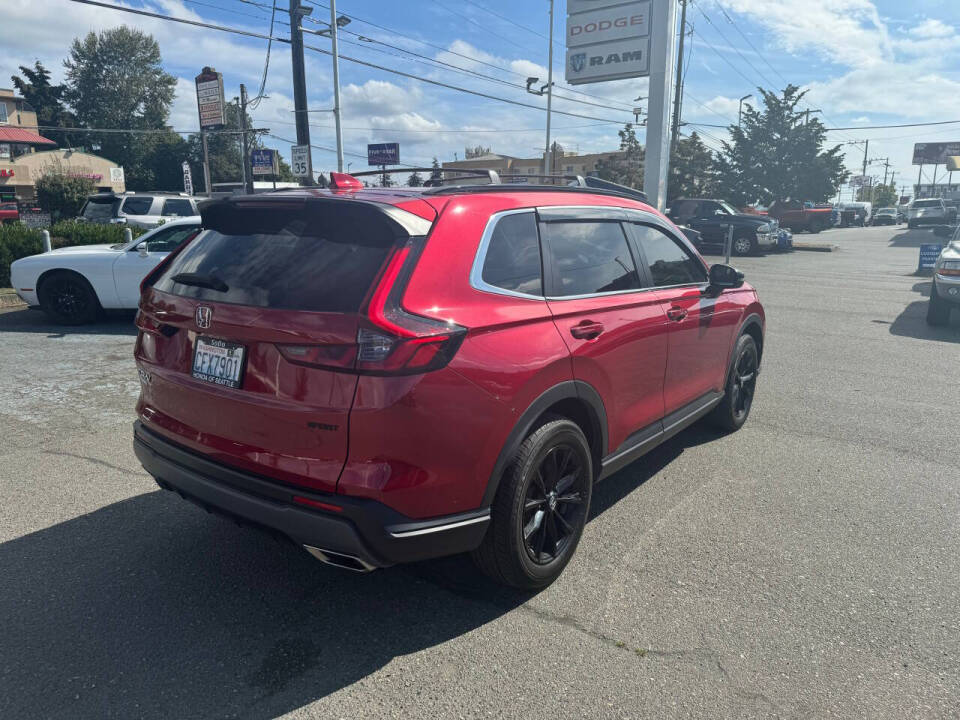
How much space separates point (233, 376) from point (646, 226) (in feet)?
8.68

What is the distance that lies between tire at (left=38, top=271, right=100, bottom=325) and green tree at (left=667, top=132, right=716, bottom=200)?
34184 mm

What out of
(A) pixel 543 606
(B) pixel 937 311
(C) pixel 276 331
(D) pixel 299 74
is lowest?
(A) pixel 543 606

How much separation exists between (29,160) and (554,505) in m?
75.1

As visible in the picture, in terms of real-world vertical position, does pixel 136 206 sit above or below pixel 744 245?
above

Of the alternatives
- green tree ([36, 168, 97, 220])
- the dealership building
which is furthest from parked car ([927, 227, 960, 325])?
the dealership building

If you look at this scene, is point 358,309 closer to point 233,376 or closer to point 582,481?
point 233,376

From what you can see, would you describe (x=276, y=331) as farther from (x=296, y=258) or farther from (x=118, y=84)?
(x=118, y=84)

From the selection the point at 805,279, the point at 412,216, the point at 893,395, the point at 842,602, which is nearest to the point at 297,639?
the point at 412,216

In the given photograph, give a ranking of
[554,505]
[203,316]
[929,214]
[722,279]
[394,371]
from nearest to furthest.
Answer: [394,371]
[203,316]
[554,505]
[722,279]
[929,214]

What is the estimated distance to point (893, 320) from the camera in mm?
11367

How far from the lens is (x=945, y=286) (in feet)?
32.3

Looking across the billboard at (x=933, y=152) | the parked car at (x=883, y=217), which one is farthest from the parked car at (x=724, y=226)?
the billboard at (x=933, y=152)

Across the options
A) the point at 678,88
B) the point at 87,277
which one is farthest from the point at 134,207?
the point at 678,88

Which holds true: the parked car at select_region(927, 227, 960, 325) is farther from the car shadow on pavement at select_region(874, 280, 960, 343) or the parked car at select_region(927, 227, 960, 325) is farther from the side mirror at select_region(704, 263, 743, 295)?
the side mirror at select_region(704, 263, 743, 295)
